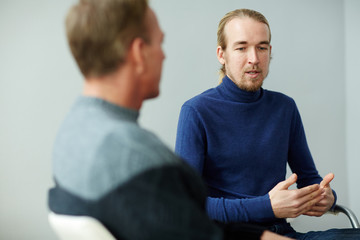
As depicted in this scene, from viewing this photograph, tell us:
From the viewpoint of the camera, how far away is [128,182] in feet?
2.06

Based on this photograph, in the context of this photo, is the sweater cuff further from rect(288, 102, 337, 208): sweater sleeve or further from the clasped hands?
rect(288, 102, 337, 208): sweater sleeve

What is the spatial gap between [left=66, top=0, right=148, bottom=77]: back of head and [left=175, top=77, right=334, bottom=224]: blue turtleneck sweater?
2.27ft

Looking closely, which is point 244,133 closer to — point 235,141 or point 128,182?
point 235,141

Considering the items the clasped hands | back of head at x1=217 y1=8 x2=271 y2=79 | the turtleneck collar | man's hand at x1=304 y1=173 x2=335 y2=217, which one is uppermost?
back of head at x1=217 y1=8 x2=271 y2=79

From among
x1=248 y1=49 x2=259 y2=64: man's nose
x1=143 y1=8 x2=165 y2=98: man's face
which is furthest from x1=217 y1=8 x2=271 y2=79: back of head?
x1=143 y1=8 x2=165 y2=98: man's face

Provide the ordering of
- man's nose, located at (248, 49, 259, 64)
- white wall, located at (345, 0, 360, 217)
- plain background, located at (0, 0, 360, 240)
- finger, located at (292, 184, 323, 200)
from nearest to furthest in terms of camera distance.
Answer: finger, located at (292, 184, 323, 200), man's nose, located at (248, 49, 259, 64), plain background, located at (0, 0, 360, 240), white wall, located at (345, 0, 360, 217)

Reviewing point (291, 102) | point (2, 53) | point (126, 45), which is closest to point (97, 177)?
point (126, 45)

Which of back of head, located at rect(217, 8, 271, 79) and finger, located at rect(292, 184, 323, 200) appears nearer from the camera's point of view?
finger, located at rect(292, 184, 323, 200)

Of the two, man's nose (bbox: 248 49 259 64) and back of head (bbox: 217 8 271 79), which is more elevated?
back of head (bbox: 217 8 271 79)

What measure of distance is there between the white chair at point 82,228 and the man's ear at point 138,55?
12.2 inches

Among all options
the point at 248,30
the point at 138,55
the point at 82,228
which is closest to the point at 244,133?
the point at 248,30

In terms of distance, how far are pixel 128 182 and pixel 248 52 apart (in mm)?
1026

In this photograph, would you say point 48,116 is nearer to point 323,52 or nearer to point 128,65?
point 128,65

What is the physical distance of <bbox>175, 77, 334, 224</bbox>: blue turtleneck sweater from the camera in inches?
56.3
